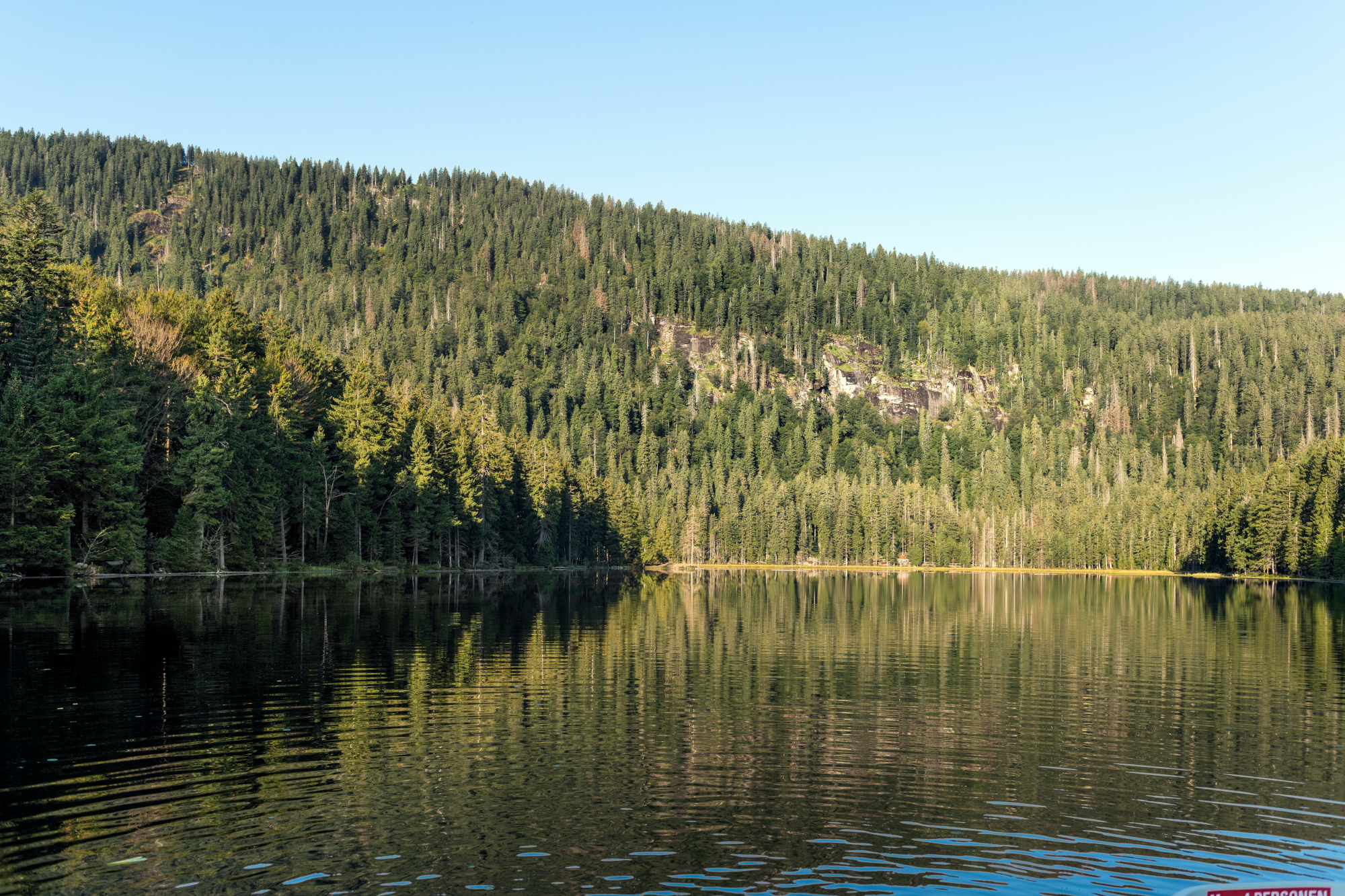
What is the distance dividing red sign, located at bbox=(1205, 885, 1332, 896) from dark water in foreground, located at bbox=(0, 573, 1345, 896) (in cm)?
684

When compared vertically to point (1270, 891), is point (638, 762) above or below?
below

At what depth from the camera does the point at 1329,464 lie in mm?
164875

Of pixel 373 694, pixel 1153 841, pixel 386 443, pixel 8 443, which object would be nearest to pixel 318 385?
pixel 386 443

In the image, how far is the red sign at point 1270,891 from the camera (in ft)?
32.7

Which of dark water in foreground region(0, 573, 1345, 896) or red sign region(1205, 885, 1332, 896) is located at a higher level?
red sign region(1205, 885, 1332, 896)

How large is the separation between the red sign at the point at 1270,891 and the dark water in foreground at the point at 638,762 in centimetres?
684

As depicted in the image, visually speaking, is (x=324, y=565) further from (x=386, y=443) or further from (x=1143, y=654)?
(x=1143, y=654)

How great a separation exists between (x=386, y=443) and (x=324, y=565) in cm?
1615

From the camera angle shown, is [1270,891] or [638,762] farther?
[638,762]

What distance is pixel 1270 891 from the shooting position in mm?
10148

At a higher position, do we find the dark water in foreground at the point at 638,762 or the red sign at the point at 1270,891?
the red sign at the point at 1270,891

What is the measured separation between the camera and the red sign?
9.98 meters

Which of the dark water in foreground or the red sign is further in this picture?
the dark water in foreground

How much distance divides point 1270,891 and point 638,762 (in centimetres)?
1658
